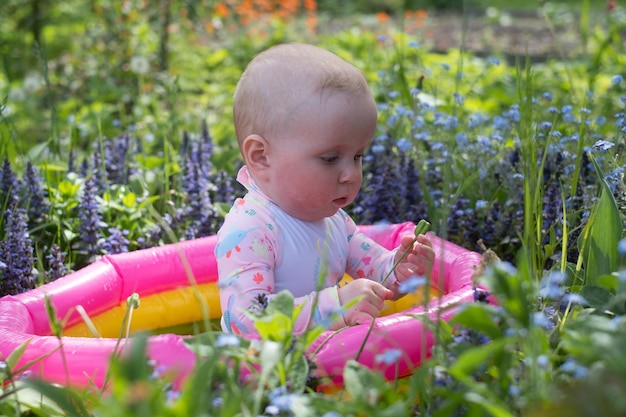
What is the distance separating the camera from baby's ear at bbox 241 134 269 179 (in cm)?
243

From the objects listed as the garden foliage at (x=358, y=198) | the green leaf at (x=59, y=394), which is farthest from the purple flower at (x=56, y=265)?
the green leaf at (x=59, y=394)

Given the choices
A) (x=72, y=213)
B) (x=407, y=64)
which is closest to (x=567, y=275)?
(x=72, y=213)

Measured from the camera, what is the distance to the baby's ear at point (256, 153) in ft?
7.98

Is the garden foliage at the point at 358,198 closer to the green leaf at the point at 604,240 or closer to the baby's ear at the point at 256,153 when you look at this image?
the green leaf at the point at 604,240

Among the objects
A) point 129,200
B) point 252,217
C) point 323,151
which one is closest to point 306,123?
point 323,151

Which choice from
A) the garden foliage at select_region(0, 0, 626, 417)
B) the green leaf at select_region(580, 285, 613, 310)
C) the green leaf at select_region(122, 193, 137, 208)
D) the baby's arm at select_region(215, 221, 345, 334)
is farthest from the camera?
the green leaf at select_region(122, 193, 137, 208)

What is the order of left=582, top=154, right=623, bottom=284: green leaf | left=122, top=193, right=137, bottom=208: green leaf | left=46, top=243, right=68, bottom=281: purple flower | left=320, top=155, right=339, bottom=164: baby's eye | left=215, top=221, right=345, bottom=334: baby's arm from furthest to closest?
left=122, top=193, right=137, bottom=208: green leaf < left=46, top=243, right=68, bottom=281: purple flower < left=320, top=155, right=339, bottom=164: baby's eye < left=215, top=221, right=345, bottom=334: baby's arm < left=582, top=154, right=623, bottom=284: green leaf

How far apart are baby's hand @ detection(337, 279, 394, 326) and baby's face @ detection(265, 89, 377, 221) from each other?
11.7 inches

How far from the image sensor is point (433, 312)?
2.08 meters

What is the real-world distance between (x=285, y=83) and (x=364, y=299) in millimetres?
622

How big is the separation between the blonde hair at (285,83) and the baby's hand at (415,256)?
44 cm

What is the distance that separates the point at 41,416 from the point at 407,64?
5068 millimetres

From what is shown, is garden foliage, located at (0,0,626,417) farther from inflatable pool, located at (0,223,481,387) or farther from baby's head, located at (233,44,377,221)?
baby's head, located at (233,44,377,221)

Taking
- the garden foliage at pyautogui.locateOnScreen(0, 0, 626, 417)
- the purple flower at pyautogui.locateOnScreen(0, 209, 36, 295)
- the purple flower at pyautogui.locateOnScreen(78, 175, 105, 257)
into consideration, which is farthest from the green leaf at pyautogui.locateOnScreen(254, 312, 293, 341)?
the purple flower at pyautogui.locateOnScreen(78, 175, 105, 257)
